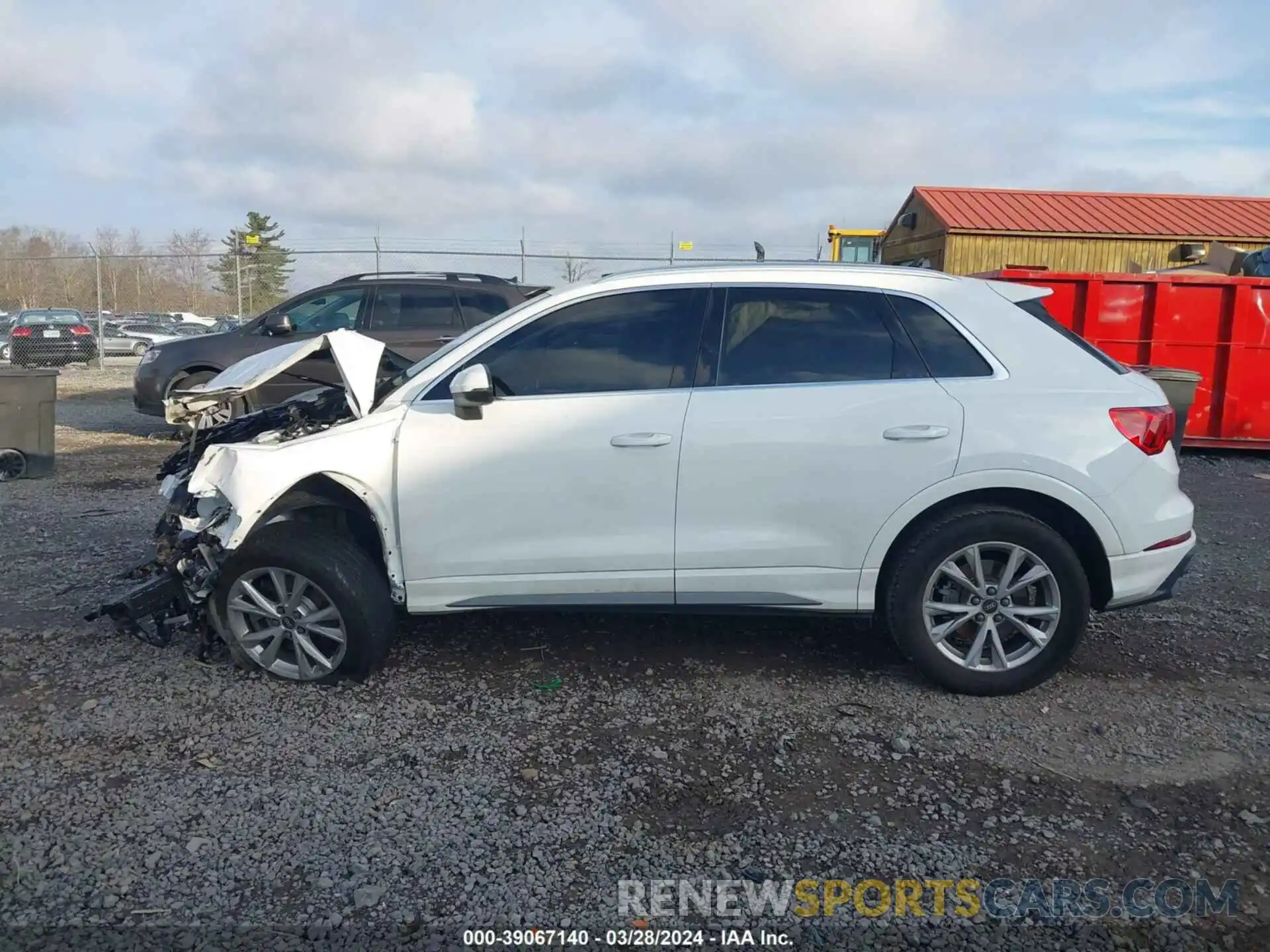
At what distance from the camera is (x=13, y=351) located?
1886 cm

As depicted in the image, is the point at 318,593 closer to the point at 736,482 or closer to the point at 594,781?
the point at 594,781

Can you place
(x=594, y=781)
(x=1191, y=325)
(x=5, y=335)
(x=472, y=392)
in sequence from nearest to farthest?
(x=594, y=781) → (x=472, y=392) → (x=1191, y=325) → (x=5, y=335)

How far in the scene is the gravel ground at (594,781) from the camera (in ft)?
8.81

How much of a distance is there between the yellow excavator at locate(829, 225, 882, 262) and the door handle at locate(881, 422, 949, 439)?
52.5 feet

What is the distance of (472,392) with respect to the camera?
383 cm

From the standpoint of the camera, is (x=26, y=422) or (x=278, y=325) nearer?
(x=26, y=422)

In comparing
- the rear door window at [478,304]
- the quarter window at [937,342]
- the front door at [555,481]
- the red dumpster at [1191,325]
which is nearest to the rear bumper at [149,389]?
the rear door window at [478,304]

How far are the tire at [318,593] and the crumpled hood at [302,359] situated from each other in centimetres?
60

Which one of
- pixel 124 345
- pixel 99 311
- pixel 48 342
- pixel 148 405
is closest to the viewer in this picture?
pixel 148 405

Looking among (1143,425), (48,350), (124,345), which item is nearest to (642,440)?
(1143,425)

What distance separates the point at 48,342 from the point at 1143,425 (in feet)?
69.6

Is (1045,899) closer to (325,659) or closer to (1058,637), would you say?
(1058,637)

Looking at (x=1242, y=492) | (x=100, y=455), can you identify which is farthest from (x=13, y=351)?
(x=1242, y=492)

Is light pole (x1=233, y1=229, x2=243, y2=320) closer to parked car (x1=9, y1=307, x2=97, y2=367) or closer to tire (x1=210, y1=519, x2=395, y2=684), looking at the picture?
parked car (x1=9, y1=307, x2=97, y2=367)
